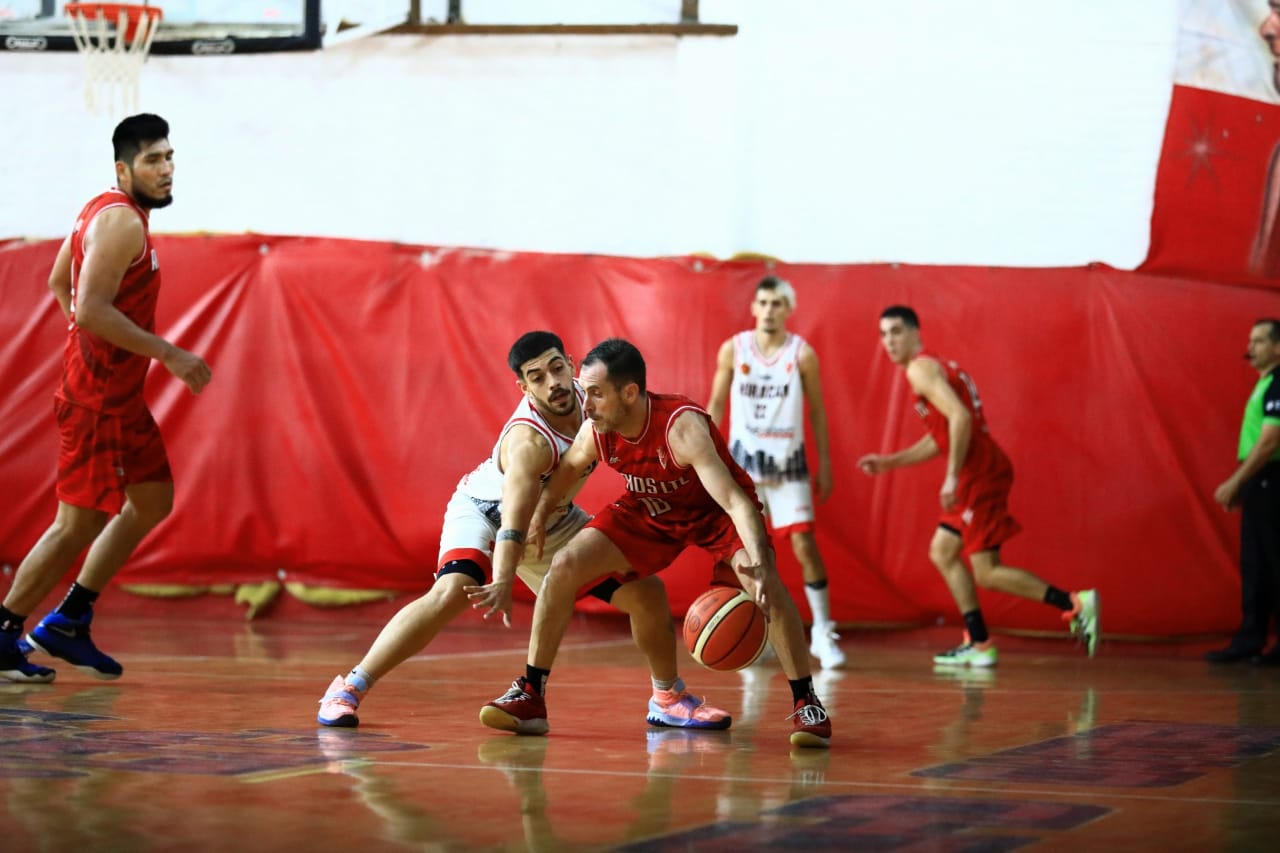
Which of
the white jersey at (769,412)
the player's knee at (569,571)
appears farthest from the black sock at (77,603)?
the white jersey at (769,412)

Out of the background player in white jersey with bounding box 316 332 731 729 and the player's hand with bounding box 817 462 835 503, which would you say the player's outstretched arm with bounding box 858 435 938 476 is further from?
the background player in white jersey with bounding box 316 332 731 729

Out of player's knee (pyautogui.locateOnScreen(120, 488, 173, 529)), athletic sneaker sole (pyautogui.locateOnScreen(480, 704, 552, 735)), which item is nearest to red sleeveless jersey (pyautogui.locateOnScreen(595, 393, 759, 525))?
athletic sneaker sole (pyautogui.locateOnScreen(480, 704, 552, 735))

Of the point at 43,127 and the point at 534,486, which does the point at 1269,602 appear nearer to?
the point at 534,486

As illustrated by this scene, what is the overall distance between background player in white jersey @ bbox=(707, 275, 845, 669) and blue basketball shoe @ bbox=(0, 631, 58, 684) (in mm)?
3863

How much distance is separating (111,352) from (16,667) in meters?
1.29

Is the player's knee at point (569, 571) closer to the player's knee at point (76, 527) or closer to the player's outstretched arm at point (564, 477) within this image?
the player's outstretched arm at point (564, 477)

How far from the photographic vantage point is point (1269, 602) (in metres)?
9.50

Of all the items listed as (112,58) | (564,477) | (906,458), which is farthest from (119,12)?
(564,477)

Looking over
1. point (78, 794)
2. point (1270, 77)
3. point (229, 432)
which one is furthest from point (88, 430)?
point (1270, 77)

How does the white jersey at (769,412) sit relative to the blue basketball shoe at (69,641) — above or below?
above

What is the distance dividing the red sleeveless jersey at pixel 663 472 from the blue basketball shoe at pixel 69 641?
2438mm

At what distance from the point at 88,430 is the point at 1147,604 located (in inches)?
240

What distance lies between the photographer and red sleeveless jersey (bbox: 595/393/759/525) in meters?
5.53

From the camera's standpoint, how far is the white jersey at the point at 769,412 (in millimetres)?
9289
